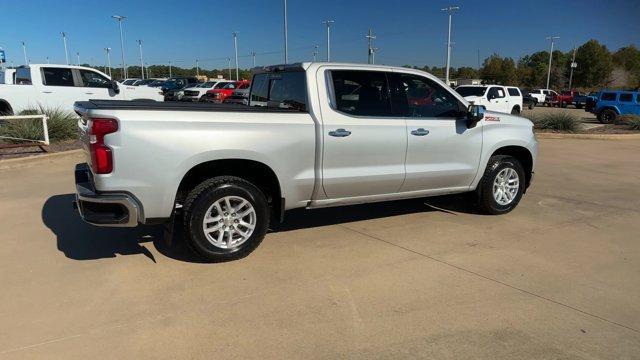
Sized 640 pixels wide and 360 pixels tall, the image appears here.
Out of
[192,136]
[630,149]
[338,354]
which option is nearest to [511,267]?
[338,354]

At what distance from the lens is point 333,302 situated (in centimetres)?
375

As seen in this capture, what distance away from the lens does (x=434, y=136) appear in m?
5.44

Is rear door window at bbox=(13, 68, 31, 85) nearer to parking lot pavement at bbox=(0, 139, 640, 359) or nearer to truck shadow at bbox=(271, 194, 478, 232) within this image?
parking lot pavement at bbox=(0, 139, 640, 359)

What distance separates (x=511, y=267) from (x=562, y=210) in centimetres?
257

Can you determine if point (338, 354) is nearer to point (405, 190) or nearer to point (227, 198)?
point (227, 198)

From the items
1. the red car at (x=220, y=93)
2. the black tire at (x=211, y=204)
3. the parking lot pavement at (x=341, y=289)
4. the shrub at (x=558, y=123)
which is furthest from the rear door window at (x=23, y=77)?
the shrub at (x=558, y=123)

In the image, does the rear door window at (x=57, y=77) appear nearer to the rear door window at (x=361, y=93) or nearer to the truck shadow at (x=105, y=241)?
the truck shadow at (x=105, y=241)

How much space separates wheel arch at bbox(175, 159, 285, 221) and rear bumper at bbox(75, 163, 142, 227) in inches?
16.9

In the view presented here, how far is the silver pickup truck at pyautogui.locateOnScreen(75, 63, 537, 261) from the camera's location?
3957 millimetres

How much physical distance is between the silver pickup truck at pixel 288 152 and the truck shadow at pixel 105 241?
1.83 ft

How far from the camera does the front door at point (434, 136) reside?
532 centimetres

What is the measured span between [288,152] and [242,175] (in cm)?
51

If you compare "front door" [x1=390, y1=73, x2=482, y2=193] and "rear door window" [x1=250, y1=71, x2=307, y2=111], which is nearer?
"rear door window" [x1=250, y1=71, x2=307, y2=111]

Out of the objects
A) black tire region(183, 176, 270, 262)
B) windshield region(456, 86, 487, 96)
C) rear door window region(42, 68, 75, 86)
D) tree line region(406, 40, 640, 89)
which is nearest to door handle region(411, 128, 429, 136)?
black tire region(183, 176, 270, 262)
